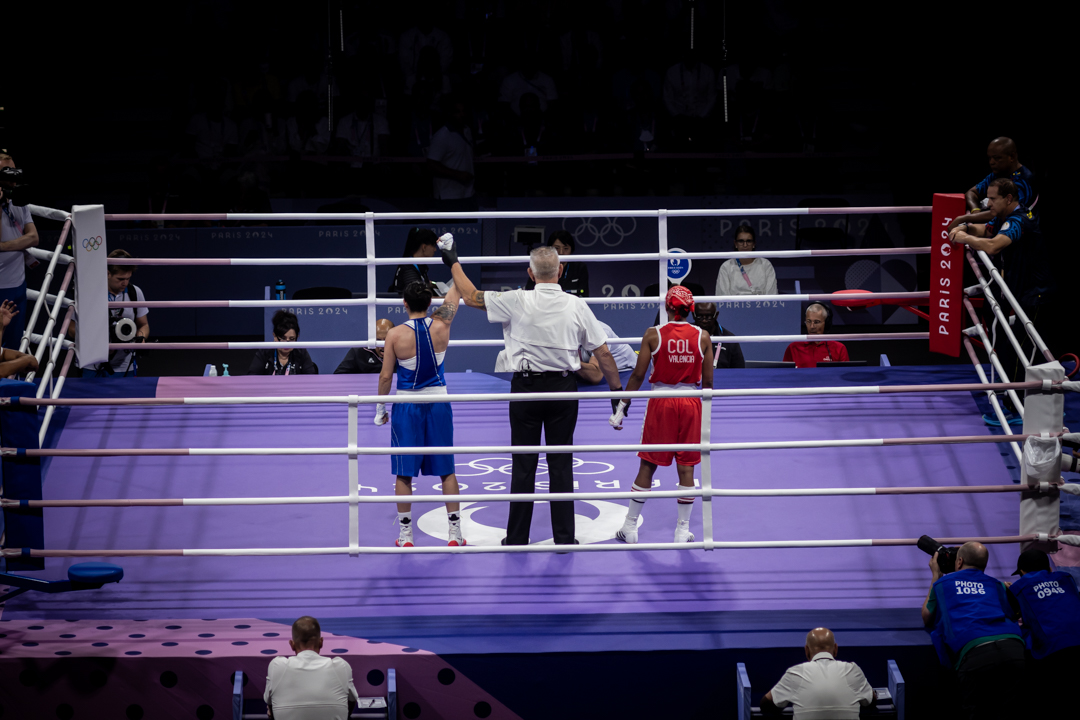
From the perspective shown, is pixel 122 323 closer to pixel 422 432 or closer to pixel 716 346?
pixel 422 432

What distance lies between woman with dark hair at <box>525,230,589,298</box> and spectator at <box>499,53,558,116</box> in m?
4.80

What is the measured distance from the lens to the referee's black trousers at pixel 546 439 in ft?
16.3

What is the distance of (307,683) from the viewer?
154 inches

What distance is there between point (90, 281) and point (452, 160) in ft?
18.1

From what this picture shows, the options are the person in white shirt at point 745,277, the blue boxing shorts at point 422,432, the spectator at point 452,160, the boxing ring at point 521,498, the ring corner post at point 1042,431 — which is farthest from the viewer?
the spectator at point 452,160

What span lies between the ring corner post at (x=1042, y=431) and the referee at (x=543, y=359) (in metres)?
1.86

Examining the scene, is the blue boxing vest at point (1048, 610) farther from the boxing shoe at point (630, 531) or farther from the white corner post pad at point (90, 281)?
the white corner post pad at point (90, 281)

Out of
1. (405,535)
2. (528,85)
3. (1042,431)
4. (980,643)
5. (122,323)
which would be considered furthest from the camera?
(528,85)

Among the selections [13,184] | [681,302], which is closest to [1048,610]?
[681,302]

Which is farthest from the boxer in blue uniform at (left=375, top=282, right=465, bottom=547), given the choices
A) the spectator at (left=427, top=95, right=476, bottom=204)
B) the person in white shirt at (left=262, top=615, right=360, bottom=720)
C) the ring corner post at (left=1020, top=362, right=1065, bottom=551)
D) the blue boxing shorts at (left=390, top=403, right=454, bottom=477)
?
the spectator at (left=427, top=95, right=476, bottom=204)

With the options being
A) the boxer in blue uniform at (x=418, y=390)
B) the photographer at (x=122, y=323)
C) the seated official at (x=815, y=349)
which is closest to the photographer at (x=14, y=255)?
the photographer at (x=122, y=323)

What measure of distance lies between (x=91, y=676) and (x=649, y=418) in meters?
2.65

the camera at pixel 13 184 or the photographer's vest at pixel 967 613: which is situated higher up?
the camera at pixel 13 184

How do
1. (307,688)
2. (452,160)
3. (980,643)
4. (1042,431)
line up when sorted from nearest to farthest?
(307,688), (980,643), (1042,431), (452,160)
